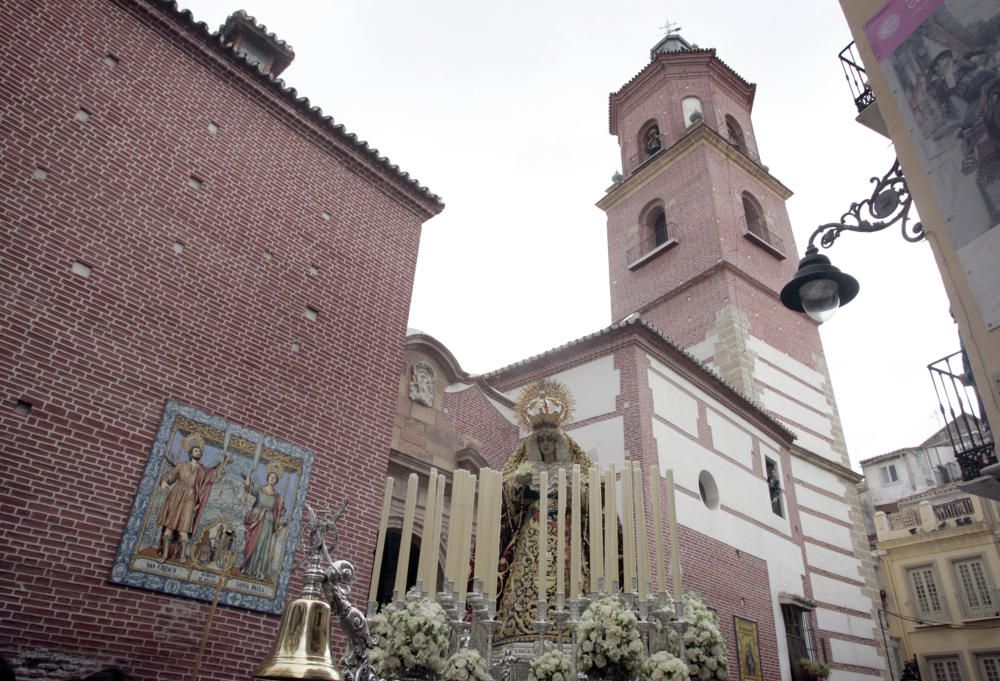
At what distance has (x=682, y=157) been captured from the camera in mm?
24203

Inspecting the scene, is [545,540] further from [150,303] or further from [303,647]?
[150,303]

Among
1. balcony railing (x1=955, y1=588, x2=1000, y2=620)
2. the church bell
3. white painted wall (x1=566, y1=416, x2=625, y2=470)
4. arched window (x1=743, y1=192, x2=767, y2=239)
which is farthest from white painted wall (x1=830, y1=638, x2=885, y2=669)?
the church bell

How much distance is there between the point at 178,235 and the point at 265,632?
457cm

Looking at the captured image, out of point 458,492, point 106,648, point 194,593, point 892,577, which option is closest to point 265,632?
point 194,593

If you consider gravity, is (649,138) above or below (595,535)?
above

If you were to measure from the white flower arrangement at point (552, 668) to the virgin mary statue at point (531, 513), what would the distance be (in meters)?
0.88

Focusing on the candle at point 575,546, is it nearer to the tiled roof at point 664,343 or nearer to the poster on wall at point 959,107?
the poster on wall at point 959,107

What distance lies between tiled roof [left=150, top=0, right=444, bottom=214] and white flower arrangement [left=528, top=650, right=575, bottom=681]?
7.90 m

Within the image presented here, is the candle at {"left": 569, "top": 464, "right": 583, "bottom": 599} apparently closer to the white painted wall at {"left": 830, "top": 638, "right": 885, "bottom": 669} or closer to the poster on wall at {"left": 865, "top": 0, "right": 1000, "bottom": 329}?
the poster on wall at {"left": 865, "top": 0, "right": 1000, "bottom": 329}

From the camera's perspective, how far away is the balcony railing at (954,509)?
88.7 ft

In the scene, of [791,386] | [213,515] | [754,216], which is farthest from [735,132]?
[213,515]

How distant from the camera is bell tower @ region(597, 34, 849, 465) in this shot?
19750mm

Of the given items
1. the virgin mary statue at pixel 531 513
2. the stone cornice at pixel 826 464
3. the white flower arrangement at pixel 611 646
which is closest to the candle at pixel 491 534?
the virgin mary statue at pixel 531 513

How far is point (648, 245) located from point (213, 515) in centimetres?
1908
